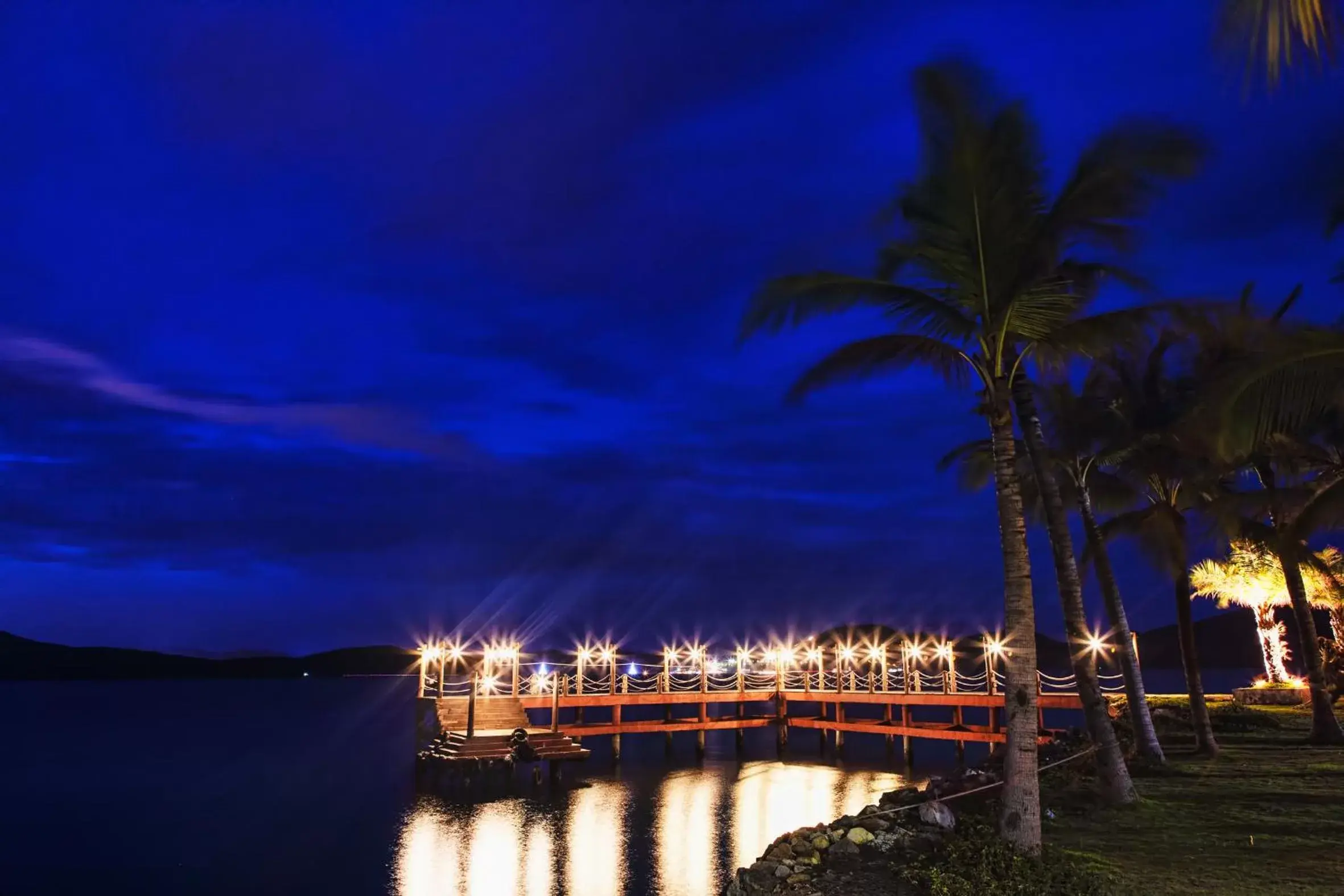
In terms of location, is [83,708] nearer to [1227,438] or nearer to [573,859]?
[573,859]

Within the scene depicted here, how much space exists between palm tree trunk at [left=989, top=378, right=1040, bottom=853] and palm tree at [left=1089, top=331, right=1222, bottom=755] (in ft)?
29.1

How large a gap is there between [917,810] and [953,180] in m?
8.92

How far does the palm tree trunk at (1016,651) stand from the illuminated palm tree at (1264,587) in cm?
2245

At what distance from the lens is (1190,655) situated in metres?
20.3

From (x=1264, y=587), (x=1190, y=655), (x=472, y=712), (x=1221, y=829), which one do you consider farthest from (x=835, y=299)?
(x=1264, y=587)

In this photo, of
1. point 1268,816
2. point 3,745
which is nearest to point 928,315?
point 1268,816

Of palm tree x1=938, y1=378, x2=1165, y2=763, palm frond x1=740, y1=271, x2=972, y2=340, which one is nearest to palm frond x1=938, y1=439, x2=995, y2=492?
palm tree x1=938, y1=378, x2=1165, y2=763

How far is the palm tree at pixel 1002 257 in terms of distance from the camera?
11047mm

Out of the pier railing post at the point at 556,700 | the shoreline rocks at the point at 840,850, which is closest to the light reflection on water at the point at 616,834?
the pier railing post at the point at 556,700

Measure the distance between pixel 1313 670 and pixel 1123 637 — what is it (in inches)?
236

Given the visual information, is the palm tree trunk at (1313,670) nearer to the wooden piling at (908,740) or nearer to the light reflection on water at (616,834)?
the light reflection on water at (616,834)

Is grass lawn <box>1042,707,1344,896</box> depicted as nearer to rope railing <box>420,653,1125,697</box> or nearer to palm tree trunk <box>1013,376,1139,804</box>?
palm tree trunk <box>1013,376,1139,804</box>

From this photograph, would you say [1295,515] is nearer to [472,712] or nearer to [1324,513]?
[1324,513]

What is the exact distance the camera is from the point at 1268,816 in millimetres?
12125
